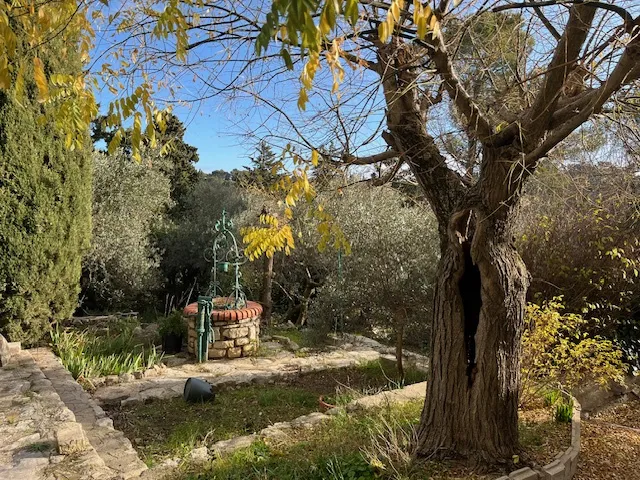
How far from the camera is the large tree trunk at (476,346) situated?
2789 millimetres

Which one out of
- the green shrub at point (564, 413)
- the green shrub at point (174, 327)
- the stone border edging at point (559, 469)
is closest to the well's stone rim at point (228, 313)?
the green shrub at point (174, 327)

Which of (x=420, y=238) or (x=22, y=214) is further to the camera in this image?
(x=420, y=238)

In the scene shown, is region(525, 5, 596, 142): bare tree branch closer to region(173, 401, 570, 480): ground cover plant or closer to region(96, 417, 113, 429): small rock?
region(173, 401, 570, 480): ground cover plant

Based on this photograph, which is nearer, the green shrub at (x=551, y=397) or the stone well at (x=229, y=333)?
the green shrub at (x=551, y=397)

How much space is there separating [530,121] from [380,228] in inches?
194

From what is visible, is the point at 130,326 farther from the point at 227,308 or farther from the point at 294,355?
the point at 294,355

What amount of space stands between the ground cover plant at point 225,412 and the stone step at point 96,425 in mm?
201

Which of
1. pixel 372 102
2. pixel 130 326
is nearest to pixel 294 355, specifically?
pixel 130 326

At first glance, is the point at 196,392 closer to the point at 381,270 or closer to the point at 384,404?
the point at 384,404

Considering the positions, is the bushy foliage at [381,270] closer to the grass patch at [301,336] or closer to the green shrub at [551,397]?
the grass patch at [301,336]

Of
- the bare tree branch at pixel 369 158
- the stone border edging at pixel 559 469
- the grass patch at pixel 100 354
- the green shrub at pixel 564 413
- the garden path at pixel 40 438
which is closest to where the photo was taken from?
the stone border edging at pixel 559 469

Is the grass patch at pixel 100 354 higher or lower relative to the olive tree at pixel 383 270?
lower

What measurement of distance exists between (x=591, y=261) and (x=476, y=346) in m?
3.63

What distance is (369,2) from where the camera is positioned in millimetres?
2139
